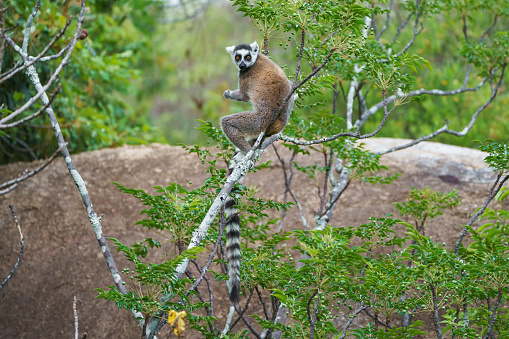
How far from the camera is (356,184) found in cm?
673

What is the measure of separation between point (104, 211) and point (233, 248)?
3204 mm

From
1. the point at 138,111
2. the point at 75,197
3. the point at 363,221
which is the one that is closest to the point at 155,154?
the point at 75,197

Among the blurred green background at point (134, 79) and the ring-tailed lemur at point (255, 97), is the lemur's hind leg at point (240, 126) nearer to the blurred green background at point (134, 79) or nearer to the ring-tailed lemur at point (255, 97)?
the ring-tailed lemur at point (255, 97)

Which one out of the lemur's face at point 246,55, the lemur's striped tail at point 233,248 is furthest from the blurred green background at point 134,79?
the lemur's striped tail at point 233,248

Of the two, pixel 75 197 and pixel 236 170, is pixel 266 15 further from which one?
pixel 75 197

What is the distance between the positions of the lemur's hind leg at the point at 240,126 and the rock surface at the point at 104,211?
68.5 inches

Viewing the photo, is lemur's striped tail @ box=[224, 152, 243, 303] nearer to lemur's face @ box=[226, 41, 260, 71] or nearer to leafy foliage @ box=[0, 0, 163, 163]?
lemur's face @ box=[226, 41, 260, 71]

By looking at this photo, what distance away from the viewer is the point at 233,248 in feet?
12.3

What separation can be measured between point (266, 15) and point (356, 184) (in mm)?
3720

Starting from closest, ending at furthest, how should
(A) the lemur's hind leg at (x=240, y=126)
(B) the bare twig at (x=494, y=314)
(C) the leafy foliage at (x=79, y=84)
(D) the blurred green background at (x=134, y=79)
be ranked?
1. (B) the bare twig at (x=494, y=314)
2. (A) the lemur's hind leg at (x=240, y=126)
3. (C) the leafy foliage at (x=79, y=84)
4. (D) the blurred green background at (x=134, y=79)

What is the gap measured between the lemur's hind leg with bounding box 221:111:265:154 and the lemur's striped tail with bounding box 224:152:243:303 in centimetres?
70

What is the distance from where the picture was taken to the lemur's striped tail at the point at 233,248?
12.1 feet

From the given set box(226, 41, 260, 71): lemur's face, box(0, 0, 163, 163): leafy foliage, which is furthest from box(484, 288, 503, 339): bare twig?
box(0, 0, 163, 163): leafy foliage

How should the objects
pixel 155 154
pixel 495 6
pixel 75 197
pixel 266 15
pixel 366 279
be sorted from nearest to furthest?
pixel 366 279 < pixel 266 15 < pixel 495 6 < pixel 75 197 < pixel 155 154
